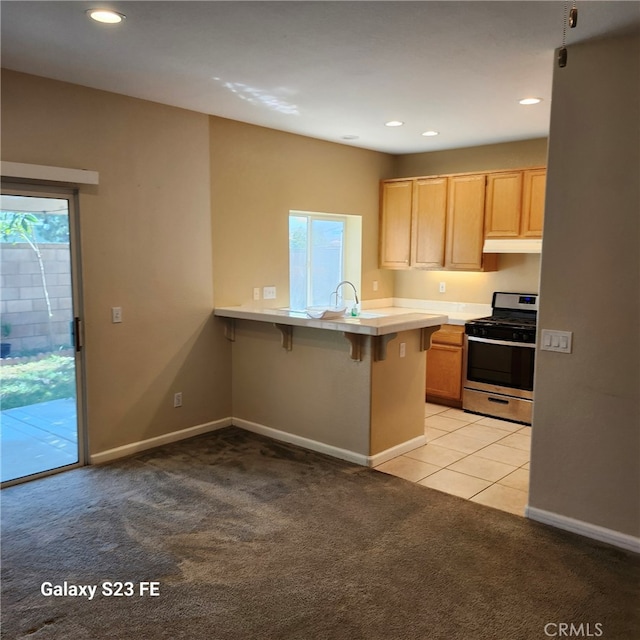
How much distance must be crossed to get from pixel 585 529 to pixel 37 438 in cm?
350

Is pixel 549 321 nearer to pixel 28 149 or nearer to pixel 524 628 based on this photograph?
pixel 524 628

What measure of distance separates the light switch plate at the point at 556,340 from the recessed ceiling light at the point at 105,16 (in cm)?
265

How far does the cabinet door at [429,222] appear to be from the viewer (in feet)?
19.1

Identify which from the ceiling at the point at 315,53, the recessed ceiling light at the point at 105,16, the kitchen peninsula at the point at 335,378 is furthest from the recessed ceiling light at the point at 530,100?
the recessed ceiling light at the point at 105,16

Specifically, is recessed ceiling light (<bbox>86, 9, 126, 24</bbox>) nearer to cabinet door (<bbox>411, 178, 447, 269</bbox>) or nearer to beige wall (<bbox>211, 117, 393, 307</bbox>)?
beige wall (<bbox>211, 117, 393, 307</bbox>)

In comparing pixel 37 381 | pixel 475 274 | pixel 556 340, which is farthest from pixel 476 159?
pixel 37 381

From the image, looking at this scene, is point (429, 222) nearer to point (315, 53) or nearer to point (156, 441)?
point (315, 53)

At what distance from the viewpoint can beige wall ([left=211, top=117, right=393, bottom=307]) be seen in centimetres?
473

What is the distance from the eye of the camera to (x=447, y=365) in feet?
18.4

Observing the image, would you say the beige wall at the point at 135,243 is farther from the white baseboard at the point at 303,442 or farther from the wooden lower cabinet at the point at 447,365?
the wooden lower cabinet at the point at 447,365

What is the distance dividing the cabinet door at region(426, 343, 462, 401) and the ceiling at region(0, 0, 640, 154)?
2195mm

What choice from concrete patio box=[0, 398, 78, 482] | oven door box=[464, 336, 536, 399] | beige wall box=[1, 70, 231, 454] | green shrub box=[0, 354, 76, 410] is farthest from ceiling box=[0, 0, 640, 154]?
concrete patio box=[0, 398, 78, 482]

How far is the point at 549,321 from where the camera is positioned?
122 inches

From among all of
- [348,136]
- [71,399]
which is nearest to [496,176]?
[348,136]
